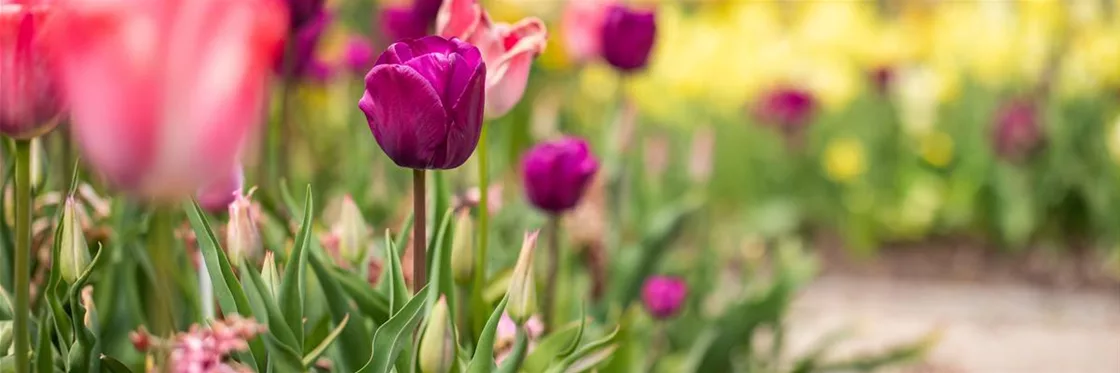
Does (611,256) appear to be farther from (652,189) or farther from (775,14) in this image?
(775,14)

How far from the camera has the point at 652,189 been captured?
2.22m

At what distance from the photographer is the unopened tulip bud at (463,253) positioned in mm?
968

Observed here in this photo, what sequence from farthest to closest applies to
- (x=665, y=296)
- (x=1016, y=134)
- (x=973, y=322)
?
(x=1016, y=134) → (x=973, y=322) → (x=665, y=296)

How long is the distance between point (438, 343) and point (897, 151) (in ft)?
9.35

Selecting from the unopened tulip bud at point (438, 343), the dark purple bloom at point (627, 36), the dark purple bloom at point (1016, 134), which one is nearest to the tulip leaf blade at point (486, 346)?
the unopened tulip bud at point (438, 343)

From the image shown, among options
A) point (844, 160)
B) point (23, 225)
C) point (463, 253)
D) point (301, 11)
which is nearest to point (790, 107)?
point (844, 160)

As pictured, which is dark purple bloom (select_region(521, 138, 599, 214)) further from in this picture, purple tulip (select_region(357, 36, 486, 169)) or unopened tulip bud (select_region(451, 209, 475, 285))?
purple tulip (select_region(357, 36, 486, 169))

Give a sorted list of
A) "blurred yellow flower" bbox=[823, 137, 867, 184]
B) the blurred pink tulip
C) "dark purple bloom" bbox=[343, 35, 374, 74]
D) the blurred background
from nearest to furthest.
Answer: the blurred pink tulip, "dark purple bloom" bbox=[343, 35, 374, 74], the blurred background, "blurred yellow flower" bbox=[823, 137, 867, 184]

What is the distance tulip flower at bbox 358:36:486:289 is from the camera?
0.74 metres

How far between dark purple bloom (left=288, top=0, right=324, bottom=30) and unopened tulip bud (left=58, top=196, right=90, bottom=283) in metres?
0.50

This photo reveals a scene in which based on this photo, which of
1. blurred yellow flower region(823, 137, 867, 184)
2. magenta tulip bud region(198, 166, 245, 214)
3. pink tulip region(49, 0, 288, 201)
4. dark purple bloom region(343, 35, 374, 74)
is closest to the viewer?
pink tulip region(49, 0, 288, 201)

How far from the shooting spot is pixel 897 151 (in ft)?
11.2

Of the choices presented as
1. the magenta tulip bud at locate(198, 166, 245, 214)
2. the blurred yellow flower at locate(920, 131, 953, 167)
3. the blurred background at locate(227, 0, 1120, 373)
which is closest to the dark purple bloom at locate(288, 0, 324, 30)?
the magenta tulip bud at locate(198, 166, 245, 214)

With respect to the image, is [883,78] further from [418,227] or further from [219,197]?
[418,227]
